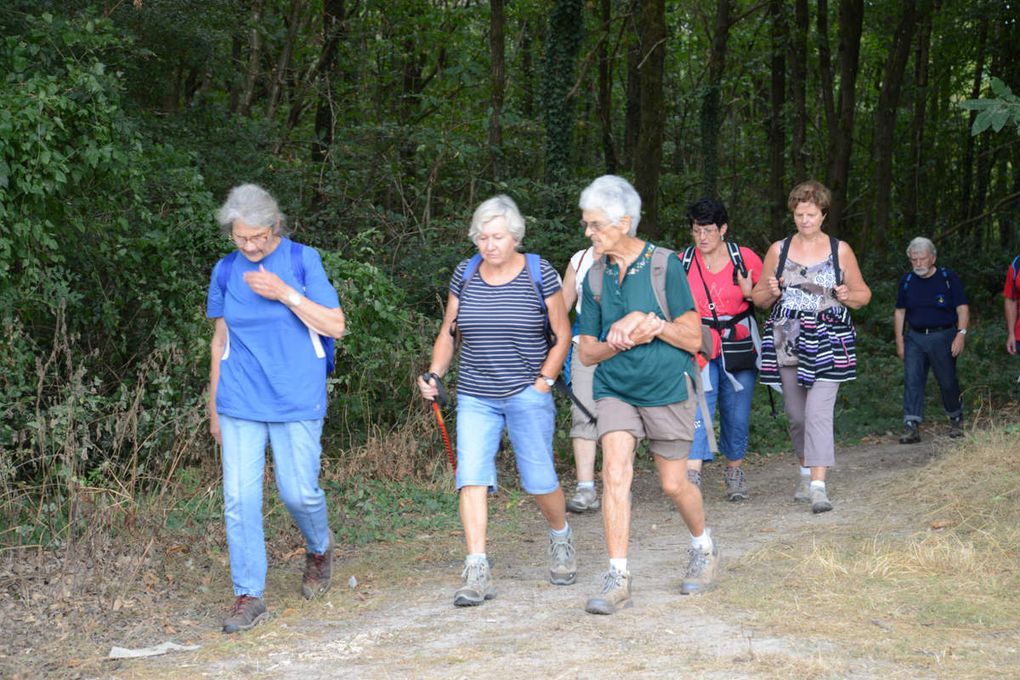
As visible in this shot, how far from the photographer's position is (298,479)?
19.0 ft

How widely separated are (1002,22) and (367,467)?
19.9 m

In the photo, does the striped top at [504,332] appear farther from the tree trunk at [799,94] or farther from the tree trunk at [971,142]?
the tree trunk at [971,142]

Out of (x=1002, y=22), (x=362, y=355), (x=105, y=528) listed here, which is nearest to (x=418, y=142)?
(x=362, y=355)

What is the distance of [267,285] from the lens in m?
5.46

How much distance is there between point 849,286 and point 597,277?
2.71 m

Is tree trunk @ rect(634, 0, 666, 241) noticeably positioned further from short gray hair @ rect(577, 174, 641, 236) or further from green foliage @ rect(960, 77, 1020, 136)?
short gray hair @ rect(577, 174, 641, 236)

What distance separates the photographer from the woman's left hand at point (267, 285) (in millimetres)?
5461

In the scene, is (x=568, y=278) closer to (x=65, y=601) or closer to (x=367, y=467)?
(x=367, y=467)

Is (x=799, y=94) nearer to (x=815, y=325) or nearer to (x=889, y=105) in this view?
(x=889, y=105)

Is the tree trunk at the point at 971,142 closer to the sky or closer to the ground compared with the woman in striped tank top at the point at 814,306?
closer to the sky

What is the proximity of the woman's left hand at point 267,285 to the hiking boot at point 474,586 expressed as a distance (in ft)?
5.52

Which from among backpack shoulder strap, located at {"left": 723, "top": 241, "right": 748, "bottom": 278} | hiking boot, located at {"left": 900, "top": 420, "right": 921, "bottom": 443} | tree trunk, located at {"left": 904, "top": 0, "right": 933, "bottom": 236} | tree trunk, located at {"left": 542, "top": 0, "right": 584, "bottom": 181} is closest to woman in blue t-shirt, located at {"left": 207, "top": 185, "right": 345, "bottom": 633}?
backpack shoulder strap, located at {"left": 723, "top": 241, "right": 748, "bottom": 278}

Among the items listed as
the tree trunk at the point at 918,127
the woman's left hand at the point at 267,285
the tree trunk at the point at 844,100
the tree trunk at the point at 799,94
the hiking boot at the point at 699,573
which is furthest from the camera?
the tree trunk at the point at 918,127

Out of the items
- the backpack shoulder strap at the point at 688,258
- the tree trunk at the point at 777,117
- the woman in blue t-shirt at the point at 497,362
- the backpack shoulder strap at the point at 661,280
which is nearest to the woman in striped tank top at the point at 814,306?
the backpack shoulder strap at the point at 688,258
